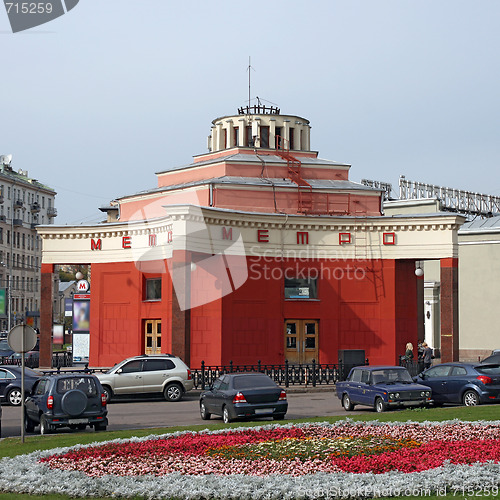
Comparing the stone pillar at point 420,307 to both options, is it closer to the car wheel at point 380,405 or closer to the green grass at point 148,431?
the car wheel at point 380,405

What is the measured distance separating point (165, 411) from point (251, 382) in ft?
15.6

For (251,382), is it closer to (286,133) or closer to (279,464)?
(279,464)

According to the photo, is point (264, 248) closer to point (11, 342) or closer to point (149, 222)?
point (149, 222)

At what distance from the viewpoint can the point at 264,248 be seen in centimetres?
3925

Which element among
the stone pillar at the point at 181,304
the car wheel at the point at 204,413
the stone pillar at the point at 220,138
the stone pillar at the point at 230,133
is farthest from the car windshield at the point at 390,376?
the stone pillar at the point at 220,138

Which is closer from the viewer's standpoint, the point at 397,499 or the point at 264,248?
the point at 397,499

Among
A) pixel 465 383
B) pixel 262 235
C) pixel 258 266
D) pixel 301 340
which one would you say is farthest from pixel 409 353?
pixel 465 383

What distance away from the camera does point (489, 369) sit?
25.2 m

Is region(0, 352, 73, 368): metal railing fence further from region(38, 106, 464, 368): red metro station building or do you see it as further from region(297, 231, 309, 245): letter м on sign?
region(297, 231, 309, 245): letter м on sign

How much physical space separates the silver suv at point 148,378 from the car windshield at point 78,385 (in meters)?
8.04

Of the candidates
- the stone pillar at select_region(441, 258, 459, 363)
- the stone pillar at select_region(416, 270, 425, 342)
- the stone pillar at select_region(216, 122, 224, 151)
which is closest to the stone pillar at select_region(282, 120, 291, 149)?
the stone pillar at select_region(216, 122, 224, 151)

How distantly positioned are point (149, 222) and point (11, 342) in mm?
22231

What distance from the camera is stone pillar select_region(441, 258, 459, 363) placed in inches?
1503

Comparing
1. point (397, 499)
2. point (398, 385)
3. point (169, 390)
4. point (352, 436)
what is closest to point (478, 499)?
point (397, 499)
